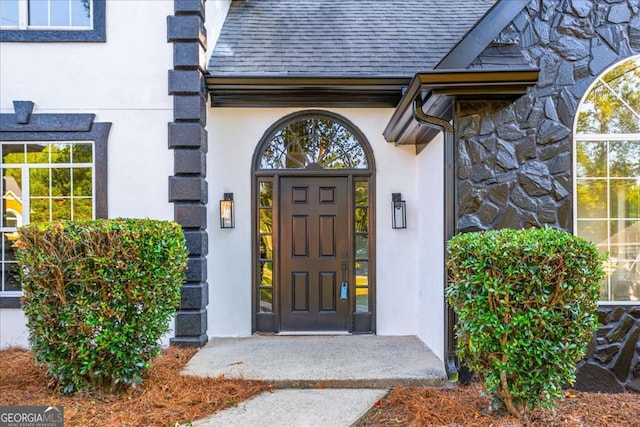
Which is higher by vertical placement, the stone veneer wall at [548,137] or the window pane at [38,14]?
the window pane at [38,14]

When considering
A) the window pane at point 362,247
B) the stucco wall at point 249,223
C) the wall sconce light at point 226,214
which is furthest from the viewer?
the window pane at point 362,247

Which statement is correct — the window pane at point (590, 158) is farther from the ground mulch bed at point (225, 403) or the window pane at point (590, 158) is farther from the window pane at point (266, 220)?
the window pane at point (266, 220)

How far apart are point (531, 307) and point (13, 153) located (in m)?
5.96

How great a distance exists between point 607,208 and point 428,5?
474 cm

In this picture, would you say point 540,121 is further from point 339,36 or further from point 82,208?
point 82,208

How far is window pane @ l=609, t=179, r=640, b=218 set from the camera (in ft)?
14.6

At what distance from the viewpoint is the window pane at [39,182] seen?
5.48 meters

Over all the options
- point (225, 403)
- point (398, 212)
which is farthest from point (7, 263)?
point (398, 212)

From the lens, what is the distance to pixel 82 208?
18.0 ft

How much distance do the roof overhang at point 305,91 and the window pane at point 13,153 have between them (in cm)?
240

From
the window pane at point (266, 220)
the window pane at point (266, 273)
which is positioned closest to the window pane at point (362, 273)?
the window pane at point (266, 273)

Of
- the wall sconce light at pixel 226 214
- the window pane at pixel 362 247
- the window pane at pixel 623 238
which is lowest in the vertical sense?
the window pane at pixel 362 247

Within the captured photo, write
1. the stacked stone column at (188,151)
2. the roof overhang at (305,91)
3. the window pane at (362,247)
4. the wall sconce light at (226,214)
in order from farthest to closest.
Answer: the window pane at (362,247), the wall sconce light at (226,214), the roof overhang at (305,91), the stacked stone column at (188,151)

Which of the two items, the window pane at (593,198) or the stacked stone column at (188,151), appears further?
the stacked stone column at (188,151)
